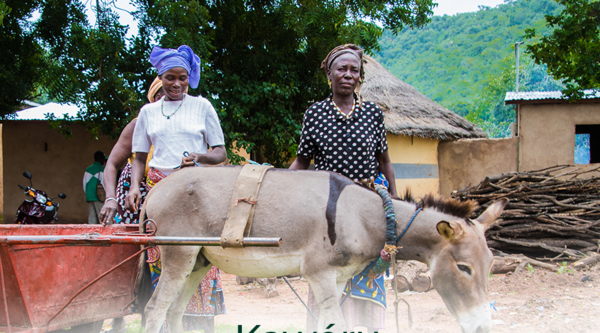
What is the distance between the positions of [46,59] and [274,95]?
4148mm

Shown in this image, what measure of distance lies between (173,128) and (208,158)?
312 millimetres

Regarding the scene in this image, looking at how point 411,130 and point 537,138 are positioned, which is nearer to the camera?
point 537,138

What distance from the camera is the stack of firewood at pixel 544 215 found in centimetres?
705

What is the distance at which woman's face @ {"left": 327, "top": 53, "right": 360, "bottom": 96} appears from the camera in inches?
123

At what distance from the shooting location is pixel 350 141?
3080mm

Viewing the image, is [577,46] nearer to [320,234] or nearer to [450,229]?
[450,229]

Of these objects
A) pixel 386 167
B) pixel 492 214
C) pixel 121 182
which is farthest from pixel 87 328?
pixel 492 214

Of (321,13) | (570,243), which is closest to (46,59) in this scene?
(321,13)

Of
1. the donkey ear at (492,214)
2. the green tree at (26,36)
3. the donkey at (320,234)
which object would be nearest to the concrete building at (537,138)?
the donkey ear at (492,214)

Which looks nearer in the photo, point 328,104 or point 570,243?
point 328,104

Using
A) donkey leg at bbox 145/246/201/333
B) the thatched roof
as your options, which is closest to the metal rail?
donkey leg at bbox 145/246/201/333

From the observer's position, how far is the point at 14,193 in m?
11.9

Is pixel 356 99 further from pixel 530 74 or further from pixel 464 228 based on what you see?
pixel 530 74

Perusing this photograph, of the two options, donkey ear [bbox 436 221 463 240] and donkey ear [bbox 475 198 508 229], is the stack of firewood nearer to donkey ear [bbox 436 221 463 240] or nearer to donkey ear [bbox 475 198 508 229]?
donkey ear [bbox 475 198 508 229]
